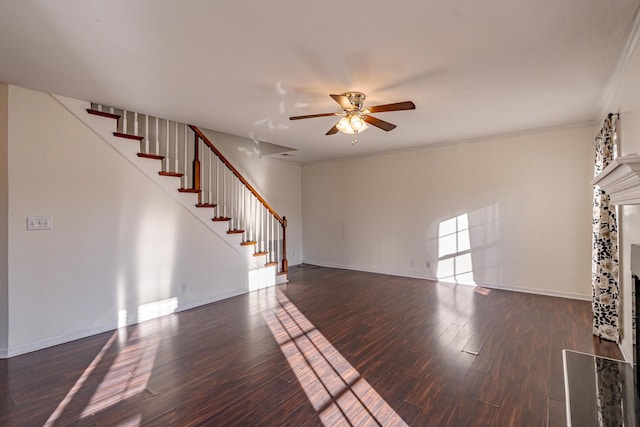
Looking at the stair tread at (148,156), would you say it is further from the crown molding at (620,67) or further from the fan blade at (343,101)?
the crown molding at (620,67)

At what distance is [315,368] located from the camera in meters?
2.69

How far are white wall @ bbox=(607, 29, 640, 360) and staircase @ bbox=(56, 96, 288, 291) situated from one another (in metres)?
4.63

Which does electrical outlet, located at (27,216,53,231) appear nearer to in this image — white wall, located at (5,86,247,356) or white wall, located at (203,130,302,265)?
white wall, located at (5,86,247,356)

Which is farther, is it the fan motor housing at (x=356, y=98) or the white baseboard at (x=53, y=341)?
the fan motor housing at (x=356, y=98)

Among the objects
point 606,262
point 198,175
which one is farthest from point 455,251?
point 198,175

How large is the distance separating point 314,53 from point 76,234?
10.4ft

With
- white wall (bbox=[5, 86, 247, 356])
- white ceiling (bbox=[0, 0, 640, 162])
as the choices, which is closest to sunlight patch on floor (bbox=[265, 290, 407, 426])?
white wall (bbox=[5, 86, 247, 356])

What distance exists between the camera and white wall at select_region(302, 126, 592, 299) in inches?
179

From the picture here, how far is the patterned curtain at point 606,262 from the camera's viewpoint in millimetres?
3123

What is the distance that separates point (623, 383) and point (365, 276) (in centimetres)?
415

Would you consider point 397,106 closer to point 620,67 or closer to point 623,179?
point 623,179

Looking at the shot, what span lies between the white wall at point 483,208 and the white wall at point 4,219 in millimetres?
5424

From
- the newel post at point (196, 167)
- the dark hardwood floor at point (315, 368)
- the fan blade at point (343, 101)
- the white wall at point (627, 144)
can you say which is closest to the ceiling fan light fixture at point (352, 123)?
the fan blade at point (343, 101)

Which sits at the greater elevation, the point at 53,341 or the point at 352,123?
the point at 352,123
